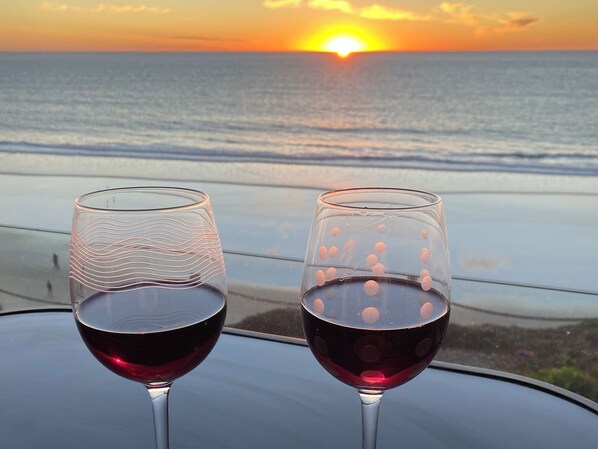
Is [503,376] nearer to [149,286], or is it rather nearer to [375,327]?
[375,327]

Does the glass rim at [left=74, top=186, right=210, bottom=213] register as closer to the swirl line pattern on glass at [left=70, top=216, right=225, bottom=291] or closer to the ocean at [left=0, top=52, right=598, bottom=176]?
the swirl line pattern on glass at [left=70, top=216, right=225, bottom=291]

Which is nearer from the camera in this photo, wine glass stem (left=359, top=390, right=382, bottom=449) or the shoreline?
wine glass stem (left=359, top=390, right=382, bottom=449)

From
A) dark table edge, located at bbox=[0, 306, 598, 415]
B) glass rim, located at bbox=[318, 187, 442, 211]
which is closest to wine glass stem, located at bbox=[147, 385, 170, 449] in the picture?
glass rim, located at bbox=[318, 187, 442, 211]

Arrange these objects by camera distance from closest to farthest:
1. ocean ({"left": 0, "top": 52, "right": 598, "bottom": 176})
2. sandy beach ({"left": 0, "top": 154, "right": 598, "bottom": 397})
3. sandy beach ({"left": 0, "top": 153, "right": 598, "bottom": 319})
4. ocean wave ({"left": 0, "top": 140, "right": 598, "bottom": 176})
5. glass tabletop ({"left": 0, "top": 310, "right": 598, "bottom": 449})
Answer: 1. glass tabletop ({"left": 0, "top": 310, "right": 598, "bottom": 449})
2. sandy beach ({"left": 0, "top": 154, "right": 598, "bottom": 397})
3. sandy beach ({"left": 0, "top": 153, "right": 598, "bottom": 319})
4. ocean wave ({"left": 0, "top": 140, "right": 598, "bottom": 176})
5. ocean ({"left": 0, "top": 52, "right": 598, "bottom": 176})

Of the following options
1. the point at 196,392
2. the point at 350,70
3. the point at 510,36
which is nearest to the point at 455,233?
the point at 196,392

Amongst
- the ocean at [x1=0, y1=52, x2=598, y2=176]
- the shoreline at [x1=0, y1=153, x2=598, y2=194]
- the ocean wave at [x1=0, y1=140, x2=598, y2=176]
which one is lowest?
the shoreline at [x1=0, y1=153, x2=598, y2=194]

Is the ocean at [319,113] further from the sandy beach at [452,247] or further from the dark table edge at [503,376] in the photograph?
the dark table edge at [503,376]

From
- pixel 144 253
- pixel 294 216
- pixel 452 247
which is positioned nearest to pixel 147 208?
pixel 144 253
